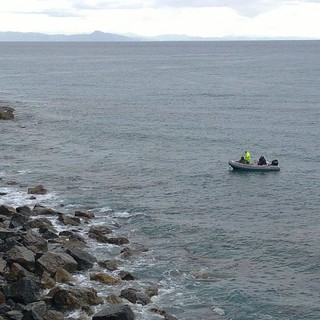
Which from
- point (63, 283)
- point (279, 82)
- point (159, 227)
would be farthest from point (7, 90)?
point (63, 283)

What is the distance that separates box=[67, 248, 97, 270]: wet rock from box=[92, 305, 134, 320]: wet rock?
916cm

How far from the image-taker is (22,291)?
36.1 meters

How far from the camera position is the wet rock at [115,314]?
33625 mm

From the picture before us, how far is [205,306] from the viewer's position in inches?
1499

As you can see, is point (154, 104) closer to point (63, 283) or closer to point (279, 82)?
point (279, 82)

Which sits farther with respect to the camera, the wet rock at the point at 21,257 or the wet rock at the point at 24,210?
the wet rock at the point at 24,210

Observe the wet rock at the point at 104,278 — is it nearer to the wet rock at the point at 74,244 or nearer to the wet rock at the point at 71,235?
the wet rock at the point at 74,244

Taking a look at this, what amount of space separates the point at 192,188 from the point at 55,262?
25.2 meters

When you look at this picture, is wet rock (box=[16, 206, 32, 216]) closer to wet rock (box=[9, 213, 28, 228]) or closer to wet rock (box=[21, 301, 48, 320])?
wet rock (box=[9, 213, 28, 228])

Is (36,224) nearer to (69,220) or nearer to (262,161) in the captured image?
(69,220)

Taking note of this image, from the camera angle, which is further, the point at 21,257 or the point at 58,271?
the point at 21,257

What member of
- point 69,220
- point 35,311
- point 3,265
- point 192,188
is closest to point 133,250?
point 69,220

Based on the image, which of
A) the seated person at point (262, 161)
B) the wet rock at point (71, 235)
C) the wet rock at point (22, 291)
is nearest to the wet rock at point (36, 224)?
the wet rock at point (71, 235)

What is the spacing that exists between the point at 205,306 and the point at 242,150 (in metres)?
44.4
